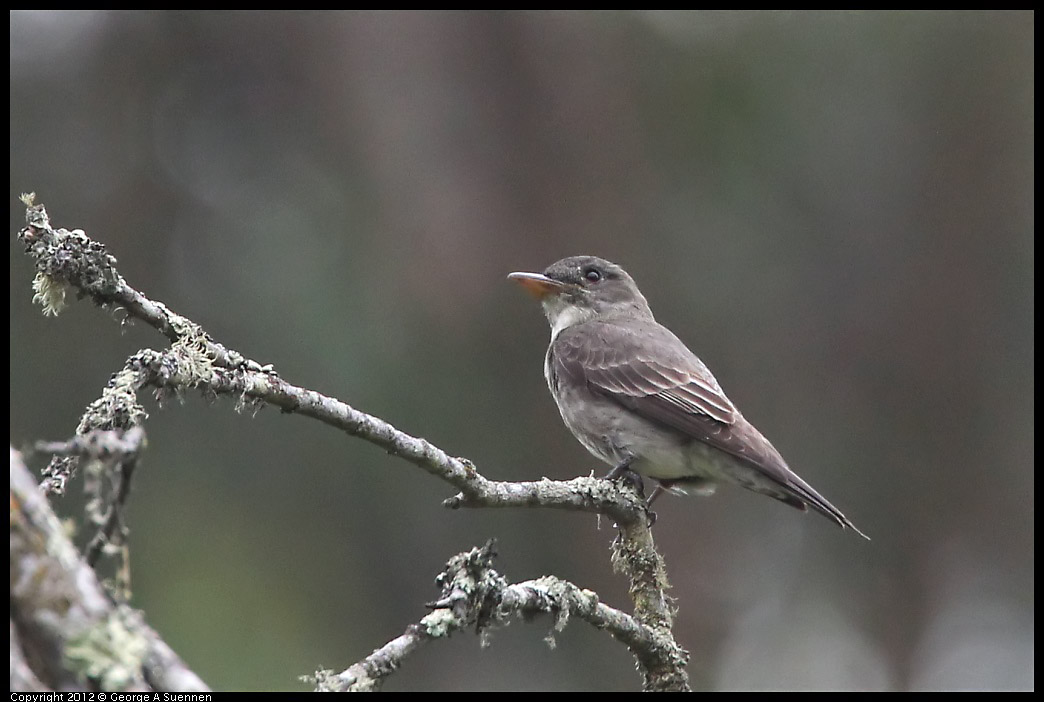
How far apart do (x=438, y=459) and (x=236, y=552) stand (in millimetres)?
7175

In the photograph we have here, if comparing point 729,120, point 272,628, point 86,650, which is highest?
point 729,120

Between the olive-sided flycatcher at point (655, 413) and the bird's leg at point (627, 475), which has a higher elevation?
the olive-sided flycatcher at point (655, 413)

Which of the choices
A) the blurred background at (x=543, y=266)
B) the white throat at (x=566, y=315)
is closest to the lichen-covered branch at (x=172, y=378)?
the white throat at (x=566, y=315)

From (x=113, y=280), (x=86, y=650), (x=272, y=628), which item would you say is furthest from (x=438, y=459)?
(x=272, y=628)

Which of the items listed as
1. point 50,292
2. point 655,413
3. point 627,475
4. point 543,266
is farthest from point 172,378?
point 543,266

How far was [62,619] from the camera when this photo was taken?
1.98 m

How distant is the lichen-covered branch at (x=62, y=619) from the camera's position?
1.96 metres

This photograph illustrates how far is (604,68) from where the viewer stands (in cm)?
1280

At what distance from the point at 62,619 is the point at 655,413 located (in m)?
4.73

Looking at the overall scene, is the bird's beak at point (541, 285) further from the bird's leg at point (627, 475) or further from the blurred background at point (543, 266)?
the blurred background at point (543, 266)

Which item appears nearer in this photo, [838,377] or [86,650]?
[86,650]

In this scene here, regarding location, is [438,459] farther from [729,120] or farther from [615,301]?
[729,120]

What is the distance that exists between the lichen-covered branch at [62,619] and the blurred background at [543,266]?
8153mm

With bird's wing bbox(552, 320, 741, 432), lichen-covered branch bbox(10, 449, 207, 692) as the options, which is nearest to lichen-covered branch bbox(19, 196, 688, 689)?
lichen-covered branch bbox(10, 449, 207, 692)
